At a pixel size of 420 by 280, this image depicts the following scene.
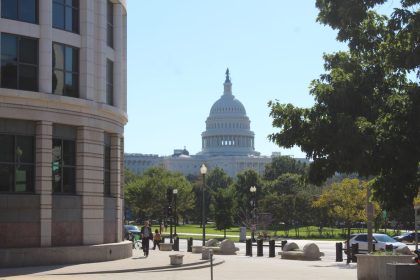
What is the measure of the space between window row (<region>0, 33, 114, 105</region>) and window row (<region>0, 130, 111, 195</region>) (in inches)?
85.5

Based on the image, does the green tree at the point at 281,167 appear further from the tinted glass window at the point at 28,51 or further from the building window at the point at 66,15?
the tinted glass window at the point at 28,51

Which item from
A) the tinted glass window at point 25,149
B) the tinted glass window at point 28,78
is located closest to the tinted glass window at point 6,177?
the tinted glass window at point 25,149

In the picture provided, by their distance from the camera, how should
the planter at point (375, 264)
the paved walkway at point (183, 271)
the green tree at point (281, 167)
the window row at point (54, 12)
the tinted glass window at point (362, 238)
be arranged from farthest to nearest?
the green tree at point (281, 167) < the tinted glass window at point (362, 238) < the window row at point (54, 12) < the paved walkway at point (183, 271) < the planter at point (375, 264)

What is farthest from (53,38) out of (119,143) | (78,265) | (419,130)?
(419,130)

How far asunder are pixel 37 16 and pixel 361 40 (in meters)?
16.4

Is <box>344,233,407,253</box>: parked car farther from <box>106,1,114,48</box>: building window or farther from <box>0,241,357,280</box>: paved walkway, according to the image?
<box>106,1,114,48</box>: building window

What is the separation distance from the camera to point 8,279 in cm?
2462

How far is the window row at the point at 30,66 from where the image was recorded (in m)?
31.3

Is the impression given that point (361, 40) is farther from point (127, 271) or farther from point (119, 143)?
point (119, 143)


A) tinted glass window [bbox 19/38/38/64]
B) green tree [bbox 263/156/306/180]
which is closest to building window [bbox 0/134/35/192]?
tinted glass window [bbox 19/38/38/64]

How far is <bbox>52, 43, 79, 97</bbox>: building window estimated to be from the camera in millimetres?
32906

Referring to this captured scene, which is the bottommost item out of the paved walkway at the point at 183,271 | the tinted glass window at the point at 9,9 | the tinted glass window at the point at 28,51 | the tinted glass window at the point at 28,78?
the paved walkway at the point at 183,271

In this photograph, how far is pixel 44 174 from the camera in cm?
3167

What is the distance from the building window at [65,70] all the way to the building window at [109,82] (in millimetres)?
2867
